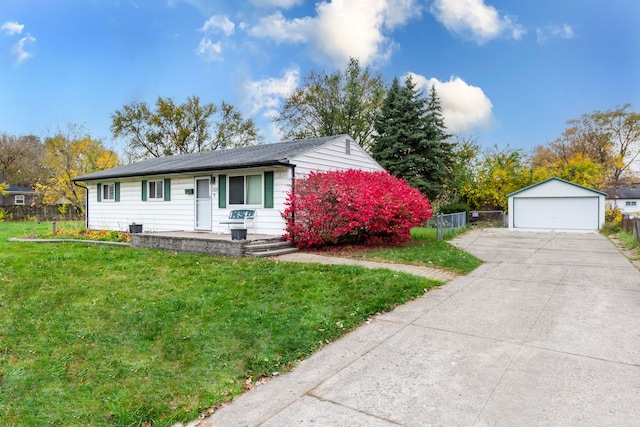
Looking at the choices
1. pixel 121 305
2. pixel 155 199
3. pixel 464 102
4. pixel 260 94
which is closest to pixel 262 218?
pixel 155 199

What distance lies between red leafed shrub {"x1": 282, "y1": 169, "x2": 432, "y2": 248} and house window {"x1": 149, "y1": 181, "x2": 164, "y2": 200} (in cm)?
608

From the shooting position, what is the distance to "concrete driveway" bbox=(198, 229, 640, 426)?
254 cm

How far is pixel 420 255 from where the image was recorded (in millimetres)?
9086

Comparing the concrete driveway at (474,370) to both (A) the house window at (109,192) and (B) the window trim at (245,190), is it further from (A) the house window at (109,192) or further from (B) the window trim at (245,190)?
(A) the house window at (109,192)

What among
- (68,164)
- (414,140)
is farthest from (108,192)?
(414,140)

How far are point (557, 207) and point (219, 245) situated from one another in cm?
1770

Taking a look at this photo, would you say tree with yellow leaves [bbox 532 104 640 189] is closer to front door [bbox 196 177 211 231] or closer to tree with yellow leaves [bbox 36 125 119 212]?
front door [bbox 196 177 211 231]

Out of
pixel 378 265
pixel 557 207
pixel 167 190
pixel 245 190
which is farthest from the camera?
pixel 557 207

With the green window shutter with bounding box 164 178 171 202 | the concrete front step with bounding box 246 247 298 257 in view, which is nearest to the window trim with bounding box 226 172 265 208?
the concrete front step with bounding box 246 247 298 257

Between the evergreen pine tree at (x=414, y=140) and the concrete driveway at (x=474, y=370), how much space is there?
1784 cm

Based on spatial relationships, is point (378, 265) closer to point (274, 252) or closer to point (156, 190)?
point (274, 252)

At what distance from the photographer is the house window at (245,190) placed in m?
11.3

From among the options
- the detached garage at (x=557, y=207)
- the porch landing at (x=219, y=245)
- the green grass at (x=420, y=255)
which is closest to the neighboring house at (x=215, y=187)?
the porch landing at (x=219, y=245)

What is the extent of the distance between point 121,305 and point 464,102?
23.6m
